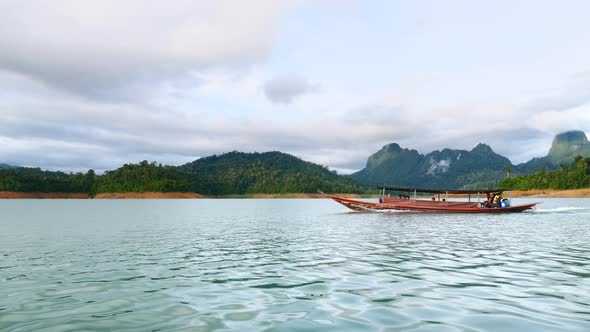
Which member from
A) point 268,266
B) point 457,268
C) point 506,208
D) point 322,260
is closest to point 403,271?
point 457,268

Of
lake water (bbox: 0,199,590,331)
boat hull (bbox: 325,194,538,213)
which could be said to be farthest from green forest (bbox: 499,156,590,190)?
lake water (bbox: 0,199,590,331)

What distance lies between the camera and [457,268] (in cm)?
1686

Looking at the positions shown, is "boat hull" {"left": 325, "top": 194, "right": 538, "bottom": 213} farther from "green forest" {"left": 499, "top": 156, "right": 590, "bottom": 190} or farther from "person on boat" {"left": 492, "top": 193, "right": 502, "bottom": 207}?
"green forest" {"left": 499, "top": 156, "right": 590, "bottom": 190}

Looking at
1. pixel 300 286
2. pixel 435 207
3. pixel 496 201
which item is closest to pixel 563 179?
pixel 496 201

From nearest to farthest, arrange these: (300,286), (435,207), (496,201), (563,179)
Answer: (300,286)
(435,207)
(496,201)
(563,179)

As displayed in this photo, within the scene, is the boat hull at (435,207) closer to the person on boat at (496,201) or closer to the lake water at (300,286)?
the person on boat at (496,201)

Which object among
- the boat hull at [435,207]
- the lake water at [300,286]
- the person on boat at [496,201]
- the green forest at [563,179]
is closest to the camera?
the lake water at [300,286]

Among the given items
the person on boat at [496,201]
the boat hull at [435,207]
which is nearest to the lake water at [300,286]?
the boat hull at [435,207]

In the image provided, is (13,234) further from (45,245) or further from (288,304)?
(288,304)

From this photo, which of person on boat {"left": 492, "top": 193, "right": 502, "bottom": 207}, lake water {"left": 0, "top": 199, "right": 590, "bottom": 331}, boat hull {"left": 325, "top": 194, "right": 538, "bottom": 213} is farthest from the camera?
person on boat {"left": 492, "top": 193, "right": 502, "bottom": 207}

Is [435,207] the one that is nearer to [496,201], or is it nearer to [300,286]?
[496,201]

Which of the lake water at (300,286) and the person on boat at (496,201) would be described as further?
the person on boat at (496,201)

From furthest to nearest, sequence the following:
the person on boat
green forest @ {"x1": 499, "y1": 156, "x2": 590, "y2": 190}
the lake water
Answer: green forest @ {"x1": 499, "y1": 156, "x2": 590, "y2": 190} < the person on boat < the lake water

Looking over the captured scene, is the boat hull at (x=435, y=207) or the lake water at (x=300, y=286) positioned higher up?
the boat hull at (x=435, y=207)
